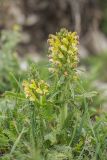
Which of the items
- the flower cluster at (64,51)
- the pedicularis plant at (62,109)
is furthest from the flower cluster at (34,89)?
the flower cluster at (64,51)

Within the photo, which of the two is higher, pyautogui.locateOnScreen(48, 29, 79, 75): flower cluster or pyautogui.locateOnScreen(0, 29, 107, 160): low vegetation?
pyautogui.locateOnScreen(48, 29, 79, 75): flower cluster

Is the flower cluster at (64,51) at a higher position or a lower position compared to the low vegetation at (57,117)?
higher

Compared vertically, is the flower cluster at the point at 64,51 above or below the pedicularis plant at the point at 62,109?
above

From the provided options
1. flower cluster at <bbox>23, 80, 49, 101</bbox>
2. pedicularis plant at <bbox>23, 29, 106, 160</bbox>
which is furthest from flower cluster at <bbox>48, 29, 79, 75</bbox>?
flower cluster at <bbox>23, 80, 49, 101</bbox>

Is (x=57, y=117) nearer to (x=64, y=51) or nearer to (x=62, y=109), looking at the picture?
(x=62, y=109)

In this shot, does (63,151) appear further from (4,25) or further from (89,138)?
(4,25)

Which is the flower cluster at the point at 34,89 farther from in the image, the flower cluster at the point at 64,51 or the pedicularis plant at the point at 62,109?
the flower cluster at the point at 64,51

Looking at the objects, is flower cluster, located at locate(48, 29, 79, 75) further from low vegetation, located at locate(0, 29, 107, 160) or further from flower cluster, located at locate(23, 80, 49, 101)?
flower cluster, located at locate(23, 80, 49, 101)
